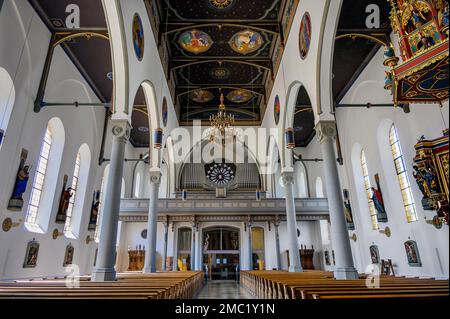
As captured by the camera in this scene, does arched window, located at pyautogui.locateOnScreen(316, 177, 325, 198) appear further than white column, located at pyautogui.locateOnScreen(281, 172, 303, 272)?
Yes

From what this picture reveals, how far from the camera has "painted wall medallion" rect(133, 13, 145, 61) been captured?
9009 millimetres

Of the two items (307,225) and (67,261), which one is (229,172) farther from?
(67,261)

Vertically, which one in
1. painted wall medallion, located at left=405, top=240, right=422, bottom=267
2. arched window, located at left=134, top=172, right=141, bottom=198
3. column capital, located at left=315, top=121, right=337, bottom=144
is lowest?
painted wall medallion, located at left=405, top=240, right=422, bottom=267

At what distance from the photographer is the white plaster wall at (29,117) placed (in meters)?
7.89

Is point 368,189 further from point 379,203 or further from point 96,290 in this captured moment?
point 96,290

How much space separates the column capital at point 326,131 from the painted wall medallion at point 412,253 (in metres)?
4.88

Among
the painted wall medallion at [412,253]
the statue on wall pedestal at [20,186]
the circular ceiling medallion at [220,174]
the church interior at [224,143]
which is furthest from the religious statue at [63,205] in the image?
the painted wall medallion at [412,253]

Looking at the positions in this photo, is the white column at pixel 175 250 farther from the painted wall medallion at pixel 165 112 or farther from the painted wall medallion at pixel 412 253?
the painted wall medallion at pixel 412 253

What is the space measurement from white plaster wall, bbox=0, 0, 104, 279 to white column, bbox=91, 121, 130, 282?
2836 mm

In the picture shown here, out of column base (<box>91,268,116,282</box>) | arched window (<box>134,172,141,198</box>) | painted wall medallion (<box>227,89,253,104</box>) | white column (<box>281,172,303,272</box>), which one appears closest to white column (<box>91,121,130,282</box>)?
column base (<box>91,268,116,282</box>)

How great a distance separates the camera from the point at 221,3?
12477mm

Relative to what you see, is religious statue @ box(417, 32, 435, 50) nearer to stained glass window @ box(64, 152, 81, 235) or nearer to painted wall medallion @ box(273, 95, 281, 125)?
painted wall medallion @ box(273, 95, 281, 125)

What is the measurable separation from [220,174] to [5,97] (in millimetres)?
14518

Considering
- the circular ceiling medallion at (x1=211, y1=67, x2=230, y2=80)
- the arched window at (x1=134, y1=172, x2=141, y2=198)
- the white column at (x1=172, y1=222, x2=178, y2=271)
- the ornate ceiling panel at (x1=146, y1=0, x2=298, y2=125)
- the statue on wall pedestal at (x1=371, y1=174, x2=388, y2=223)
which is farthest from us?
the arched window at (x1=134, y1=172, x2=141, y2=198)
